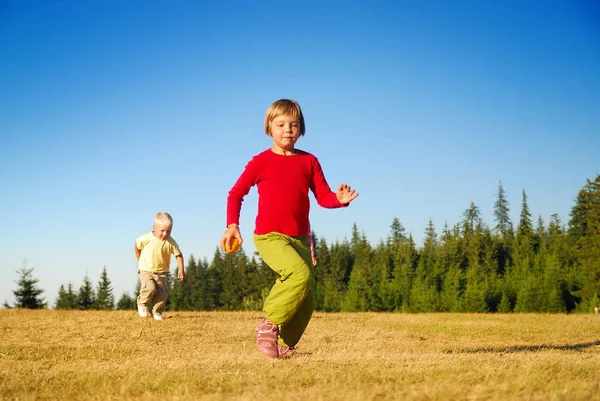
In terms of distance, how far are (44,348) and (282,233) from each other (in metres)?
5.08

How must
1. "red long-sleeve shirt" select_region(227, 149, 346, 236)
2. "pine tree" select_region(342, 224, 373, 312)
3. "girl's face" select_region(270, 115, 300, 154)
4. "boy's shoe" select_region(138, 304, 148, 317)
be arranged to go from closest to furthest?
"red long-sleeve shirt" select_region(227, 149, 346, 236)
"girl's face" select_region(270, 115, 300, 154)
"boy's shoe" select_region(138, 304, 148, 317)
"pine tree" select_region(342, 224, 373, 312)

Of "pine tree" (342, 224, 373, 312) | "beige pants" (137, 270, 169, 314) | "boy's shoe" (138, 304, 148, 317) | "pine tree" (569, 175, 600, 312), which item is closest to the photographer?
"beige pants" (137, 270, 169, 314)

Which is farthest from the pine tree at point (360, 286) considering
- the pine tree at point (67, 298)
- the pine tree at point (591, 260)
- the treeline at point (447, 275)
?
the pine tree at point (67, 298)

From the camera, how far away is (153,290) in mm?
13148

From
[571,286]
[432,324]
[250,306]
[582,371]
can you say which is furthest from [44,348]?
[250,306]

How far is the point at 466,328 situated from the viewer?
1466 cm

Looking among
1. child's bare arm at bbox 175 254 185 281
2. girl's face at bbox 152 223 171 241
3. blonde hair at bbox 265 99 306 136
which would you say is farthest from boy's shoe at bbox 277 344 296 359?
girl's face at bbox 152 223 171 241

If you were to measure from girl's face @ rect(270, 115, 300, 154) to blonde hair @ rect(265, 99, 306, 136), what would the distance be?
0.05m

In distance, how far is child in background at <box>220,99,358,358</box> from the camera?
19.2 feet

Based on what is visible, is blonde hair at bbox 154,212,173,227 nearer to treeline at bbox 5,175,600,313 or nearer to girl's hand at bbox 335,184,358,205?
girl's hand at bbox 335,184,358,205

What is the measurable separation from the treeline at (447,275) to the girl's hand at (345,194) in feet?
160

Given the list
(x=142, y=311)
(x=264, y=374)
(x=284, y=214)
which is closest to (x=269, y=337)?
(x=284, y=214)

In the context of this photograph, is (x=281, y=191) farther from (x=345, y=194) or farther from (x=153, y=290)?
(x=153, y=290)

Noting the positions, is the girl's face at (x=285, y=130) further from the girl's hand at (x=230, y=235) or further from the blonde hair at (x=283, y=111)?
the girl's hand at (x=230, y=235)
